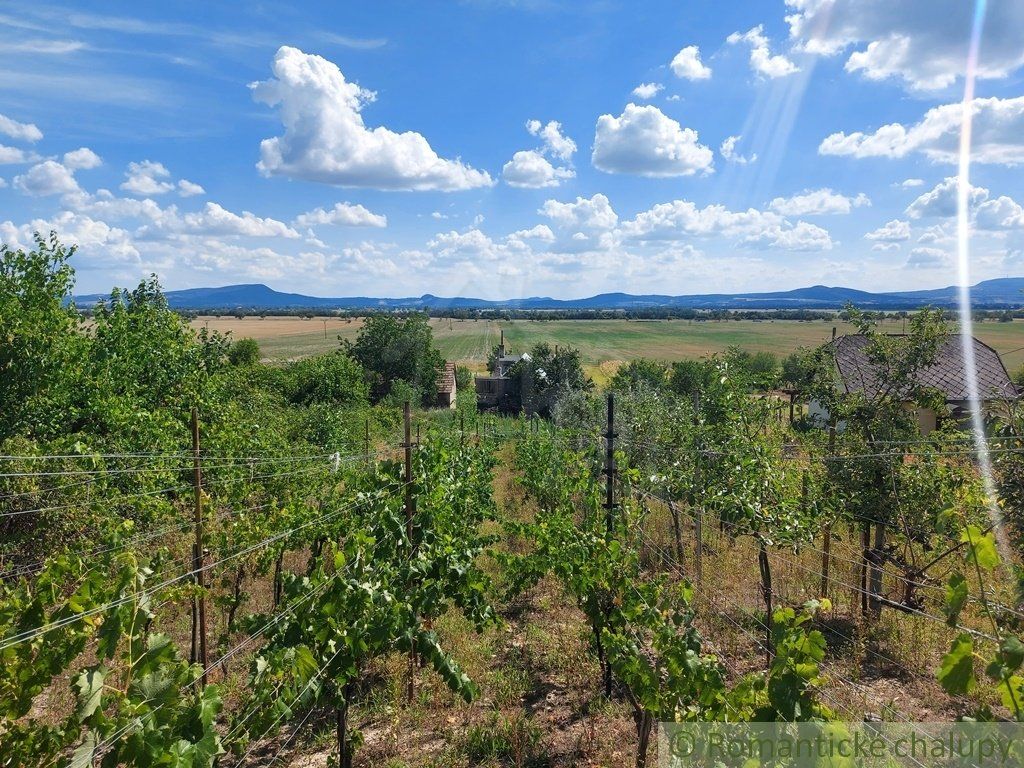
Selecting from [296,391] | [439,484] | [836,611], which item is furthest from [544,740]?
[296,391]

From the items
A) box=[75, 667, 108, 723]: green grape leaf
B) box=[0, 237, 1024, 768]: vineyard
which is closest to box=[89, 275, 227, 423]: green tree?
box=[0, 237, 1024, 768]: vineyard

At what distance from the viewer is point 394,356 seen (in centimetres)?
3809

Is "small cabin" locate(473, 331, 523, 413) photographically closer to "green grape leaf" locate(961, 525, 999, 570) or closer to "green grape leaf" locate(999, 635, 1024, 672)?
"green grape leaf" locate(961, 525, 999, 570)

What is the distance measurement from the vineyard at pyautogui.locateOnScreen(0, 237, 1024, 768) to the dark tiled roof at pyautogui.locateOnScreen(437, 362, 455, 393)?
28315 mm

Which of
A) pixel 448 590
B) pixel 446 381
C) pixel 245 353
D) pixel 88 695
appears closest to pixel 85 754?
pixel 88 695

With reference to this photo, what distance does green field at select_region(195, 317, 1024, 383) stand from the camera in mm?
57500

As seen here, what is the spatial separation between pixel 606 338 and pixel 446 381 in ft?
138

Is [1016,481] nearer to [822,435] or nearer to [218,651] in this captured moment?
[822,435]

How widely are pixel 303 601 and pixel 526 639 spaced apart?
13.6ft

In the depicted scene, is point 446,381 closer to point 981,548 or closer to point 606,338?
point 981,548

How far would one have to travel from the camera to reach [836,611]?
7590mm

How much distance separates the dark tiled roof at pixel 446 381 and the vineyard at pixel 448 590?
28315 mm

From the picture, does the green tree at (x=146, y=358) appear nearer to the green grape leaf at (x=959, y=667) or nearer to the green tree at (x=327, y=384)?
the green grape leaf at (x=959, y=667)

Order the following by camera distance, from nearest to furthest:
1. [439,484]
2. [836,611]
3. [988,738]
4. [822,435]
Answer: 1. [988,738]
2. [439,484]
3. [836,611]
4. [822,435]
